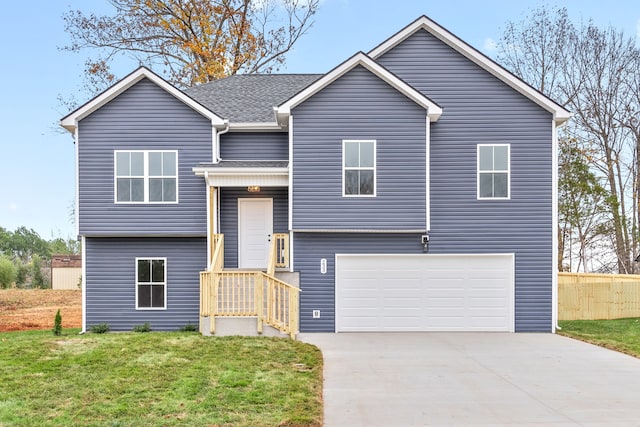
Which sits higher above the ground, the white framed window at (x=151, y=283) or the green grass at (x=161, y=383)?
the white framed window at (x=151, y=283)

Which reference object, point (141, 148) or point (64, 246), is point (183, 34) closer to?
point (141, 148)

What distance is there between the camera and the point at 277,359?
9.48 metres

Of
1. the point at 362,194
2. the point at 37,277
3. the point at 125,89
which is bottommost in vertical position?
the point at 37,277

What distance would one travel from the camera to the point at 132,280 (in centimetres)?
1397

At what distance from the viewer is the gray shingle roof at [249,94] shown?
1499 centimetres

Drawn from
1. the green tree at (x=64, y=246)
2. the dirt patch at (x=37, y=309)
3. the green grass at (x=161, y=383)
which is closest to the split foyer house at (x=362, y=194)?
the green grass at (x=161, y=383)

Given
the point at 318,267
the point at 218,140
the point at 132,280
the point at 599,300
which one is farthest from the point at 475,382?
the point at 599,300

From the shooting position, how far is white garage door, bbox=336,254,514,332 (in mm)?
13484

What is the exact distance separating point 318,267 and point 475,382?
5.86m

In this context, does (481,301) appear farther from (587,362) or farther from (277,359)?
(277,359)

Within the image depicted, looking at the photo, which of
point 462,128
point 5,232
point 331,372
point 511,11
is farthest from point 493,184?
point 5,232

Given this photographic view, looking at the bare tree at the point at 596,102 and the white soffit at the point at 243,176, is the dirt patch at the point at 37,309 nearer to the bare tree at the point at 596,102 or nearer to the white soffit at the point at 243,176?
the white soffit at the point at 243,176

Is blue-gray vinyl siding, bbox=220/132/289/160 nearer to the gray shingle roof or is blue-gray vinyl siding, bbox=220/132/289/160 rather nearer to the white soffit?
the gray shingle roof

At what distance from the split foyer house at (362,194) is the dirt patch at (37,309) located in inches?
178
